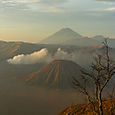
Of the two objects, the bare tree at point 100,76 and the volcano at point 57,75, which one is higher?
the bare tree at point 100,76

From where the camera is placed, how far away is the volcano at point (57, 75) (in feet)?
343

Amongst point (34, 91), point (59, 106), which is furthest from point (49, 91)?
point (59, 106)

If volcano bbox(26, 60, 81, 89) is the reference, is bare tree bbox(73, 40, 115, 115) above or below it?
above

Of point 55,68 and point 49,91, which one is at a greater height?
point 55,68

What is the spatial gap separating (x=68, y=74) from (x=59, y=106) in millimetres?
39903

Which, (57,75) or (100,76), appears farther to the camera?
(57,75)

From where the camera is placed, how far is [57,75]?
111 metres

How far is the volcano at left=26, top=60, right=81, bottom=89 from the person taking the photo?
105 m

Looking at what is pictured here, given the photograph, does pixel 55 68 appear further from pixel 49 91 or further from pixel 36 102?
pixel 36 102

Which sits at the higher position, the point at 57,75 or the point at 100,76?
the point at 100,76

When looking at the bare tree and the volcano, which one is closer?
the bare tree

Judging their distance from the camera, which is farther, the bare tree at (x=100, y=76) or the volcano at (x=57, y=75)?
the volcano at (x=57, y=75)

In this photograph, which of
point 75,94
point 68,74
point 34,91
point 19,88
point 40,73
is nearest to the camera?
point 75,94

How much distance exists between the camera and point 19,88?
104438mm
